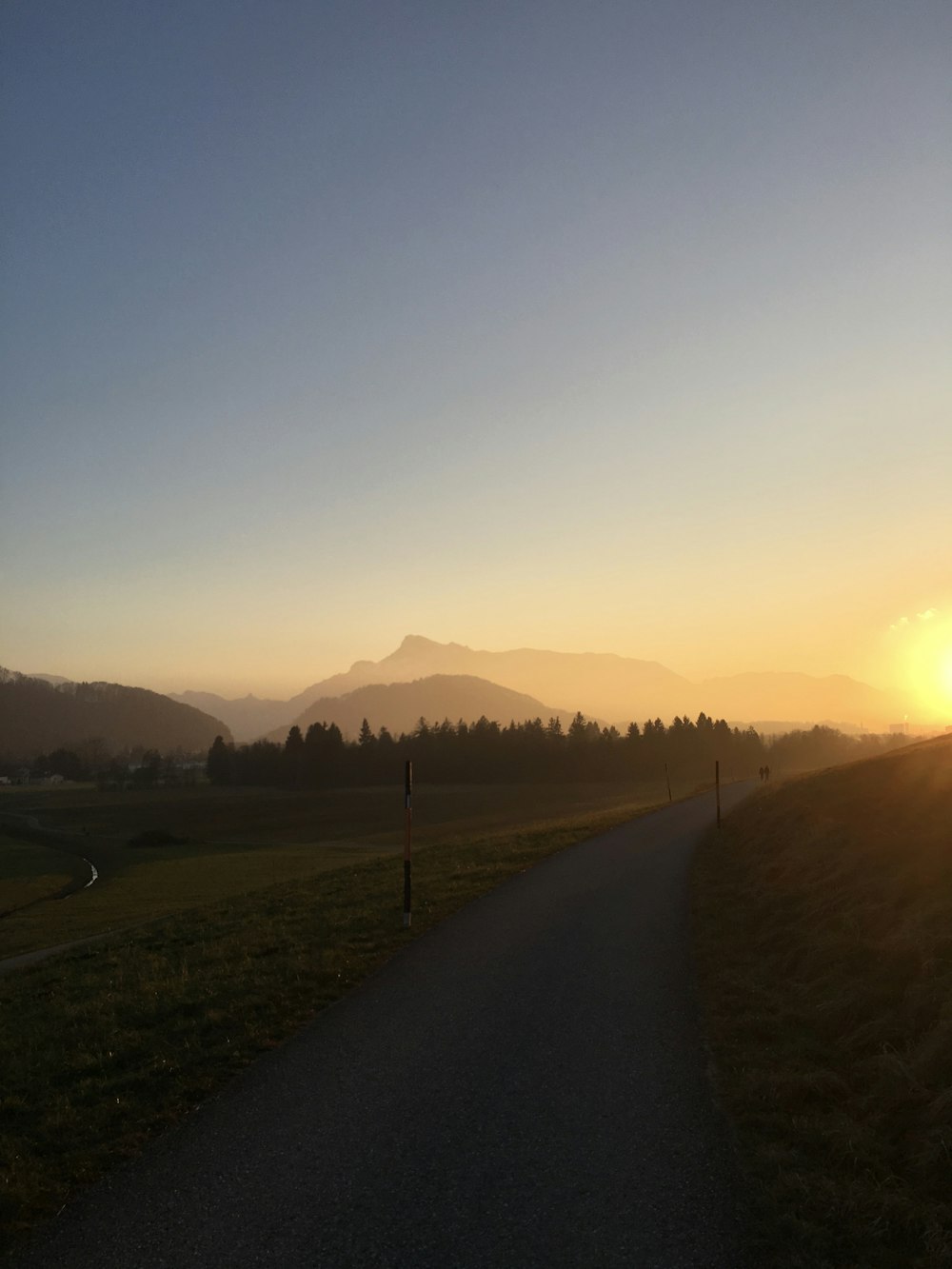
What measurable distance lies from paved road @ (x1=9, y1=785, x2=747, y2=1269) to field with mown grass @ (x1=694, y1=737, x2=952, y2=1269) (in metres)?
0.40

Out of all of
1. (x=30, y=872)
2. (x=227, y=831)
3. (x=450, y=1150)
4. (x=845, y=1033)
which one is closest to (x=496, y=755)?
(x=227, y=831)

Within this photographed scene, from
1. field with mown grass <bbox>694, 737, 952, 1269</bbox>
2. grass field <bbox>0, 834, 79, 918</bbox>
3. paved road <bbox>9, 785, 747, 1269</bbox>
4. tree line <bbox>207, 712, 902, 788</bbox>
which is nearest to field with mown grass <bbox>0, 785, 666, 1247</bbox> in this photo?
paved road <bbox>9, 785, 747, 1269</bbox>

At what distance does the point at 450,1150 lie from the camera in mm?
6125

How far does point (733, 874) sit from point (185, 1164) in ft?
56.5

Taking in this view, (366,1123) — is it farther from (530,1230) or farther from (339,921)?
(339,921)

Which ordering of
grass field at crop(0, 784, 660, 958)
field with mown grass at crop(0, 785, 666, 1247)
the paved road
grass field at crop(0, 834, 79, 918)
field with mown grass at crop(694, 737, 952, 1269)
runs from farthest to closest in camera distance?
grass field at crop(0, 834, 79, 918) < grass field at crop(0, 784, 660, 958) < field with mown grass at crop(0, 785, 666, 1247) < field with mown grass at crop(694, 737, 952, 1269) < the paved road

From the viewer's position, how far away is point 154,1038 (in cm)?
903

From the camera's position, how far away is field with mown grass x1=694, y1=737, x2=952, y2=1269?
5.28m

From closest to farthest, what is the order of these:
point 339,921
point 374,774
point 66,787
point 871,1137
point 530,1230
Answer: point 530,1230 → point 871,1137 → point 339,921 → point 374,774 → point 66,787

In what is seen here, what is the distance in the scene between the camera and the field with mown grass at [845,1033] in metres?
5.28

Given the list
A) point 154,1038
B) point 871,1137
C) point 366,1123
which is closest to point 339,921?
point 154,1038

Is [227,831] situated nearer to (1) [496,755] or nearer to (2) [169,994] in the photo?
(1) [496,755]

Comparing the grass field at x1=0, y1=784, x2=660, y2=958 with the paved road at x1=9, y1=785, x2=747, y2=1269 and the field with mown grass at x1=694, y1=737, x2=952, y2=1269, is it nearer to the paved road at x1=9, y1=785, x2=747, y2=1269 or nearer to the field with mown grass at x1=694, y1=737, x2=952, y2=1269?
the paved road at x1=9, y1=785, x2=747, y2=1269

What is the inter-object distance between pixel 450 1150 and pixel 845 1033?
4.83 metres
